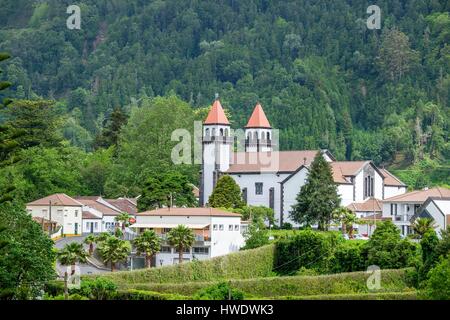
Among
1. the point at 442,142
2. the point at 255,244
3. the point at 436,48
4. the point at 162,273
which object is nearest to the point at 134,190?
the point at 255,244

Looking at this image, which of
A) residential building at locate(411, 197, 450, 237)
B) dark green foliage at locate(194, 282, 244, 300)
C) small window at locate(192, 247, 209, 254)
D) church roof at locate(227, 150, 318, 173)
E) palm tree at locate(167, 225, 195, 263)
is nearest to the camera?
dark green foliage at locate(194, 282, 244, 300)

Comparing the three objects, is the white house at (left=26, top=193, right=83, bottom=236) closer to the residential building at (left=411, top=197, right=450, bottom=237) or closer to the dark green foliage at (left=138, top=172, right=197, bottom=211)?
the dark green foliage at (left=138, top=172, right=197, bottom=211)

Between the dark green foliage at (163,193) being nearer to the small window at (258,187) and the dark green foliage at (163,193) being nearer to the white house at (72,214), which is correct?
the white house at (72,214)

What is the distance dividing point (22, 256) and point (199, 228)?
18.9 m

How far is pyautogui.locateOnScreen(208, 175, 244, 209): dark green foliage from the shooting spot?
7938cm

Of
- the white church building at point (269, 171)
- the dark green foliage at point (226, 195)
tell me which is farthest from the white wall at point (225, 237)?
the white church building at point (269, 171)

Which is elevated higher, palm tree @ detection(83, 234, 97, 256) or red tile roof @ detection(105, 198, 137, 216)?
red tile roof @ detection(105, 198, 137, 216)

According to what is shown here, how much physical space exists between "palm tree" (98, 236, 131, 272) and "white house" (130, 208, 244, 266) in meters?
2.77

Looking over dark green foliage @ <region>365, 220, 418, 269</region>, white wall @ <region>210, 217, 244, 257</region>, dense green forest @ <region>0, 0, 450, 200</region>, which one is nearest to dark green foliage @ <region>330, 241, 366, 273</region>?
dark green foliage @ <region>365, 220, 418, 269</region>

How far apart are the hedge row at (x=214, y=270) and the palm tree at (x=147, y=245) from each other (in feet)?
12.2

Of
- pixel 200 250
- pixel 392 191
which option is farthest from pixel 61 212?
pixel 392 191

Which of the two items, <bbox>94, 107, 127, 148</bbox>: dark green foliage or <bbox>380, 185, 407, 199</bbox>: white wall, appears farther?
<bbox>94, 107, 127, 148</bbox>: dark green foliage

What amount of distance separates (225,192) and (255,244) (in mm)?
11683

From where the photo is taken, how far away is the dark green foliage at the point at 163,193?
7906 cm
